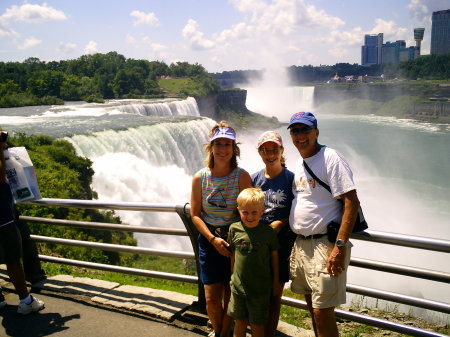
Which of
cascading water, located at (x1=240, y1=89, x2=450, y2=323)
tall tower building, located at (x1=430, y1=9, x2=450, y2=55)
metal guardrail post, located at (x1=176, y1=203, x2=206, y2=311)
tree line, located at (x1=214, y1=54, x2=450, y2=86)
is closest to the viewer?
metal guardrail post, located at (x1=176, y1=203, x2=206, y2=311)

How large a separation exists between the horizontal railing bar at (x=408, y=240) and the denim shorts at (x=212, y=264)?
3.29 feet

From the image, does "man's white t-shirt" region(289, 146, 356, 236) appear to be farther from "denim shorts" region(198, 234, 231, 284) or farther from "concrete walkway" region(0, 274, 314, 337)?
"concrete walkway" region(0, 274, 314, 337)

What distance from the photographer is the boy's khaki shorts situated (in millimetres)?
2928

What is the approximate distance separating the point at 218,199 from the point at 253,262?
551mm

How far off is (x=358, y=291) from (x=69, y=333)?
7.76ft

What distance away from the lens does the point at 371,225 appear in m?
25.8

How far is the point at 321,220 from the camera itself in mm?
2752

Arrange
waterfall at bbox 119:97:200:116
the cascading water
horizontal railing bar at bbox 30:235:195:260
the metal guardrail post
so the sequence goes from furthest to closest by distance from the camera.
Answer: waterfall at bbox 119:97:200:116, the cascading water, horizontal railing bar at bbox 30:235:195:260, the metal guardrail post

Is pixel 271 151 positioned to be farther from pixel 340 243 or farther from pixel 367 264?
pixel 367 264

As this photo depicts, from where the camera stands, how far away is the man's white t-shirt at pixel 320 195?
2691 millimetres

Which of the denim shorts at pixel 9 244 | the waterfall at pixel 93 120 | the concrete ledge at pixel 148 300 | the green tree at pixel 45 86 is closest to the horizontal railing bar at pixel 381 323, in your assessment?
the concrete ledge at pixel 148 300

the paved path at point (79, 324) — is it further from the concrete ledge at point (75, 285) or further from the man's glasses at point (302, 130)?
the man's glasses at point (302, 130)

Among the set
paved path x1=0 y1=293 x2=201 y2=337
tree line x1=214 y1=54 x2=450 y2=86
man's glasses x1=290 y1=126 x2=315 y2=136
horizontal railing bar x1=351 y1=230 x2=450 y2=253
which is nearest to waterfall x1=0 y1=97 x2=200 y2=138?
paved path x1=0 y1=293 x2=201 y2=337

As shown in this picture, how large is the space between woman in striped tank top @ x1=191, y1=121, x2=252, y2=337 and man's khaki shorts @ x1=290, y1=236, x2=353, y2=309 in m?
0.55
